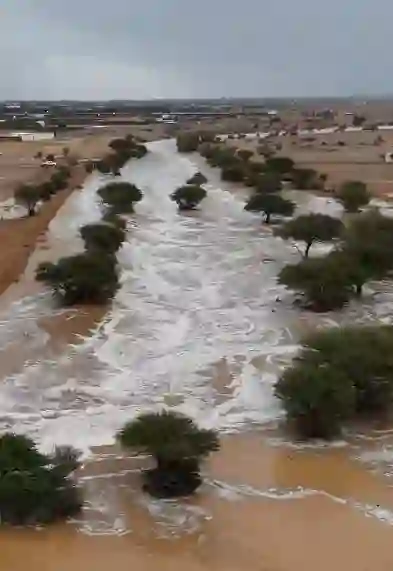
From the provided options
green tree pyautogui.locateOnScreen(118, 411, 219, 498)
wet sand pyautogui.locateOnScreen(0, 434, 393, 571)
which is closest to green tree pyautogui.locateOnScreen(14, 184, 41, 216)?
wet sand pyautogui.locateOnScreen(0, 434, 393, 571)

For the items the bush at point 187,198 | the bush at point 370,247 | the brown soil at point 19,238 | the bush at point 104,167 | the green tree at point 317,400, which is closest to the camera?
the green tree at point 317,400

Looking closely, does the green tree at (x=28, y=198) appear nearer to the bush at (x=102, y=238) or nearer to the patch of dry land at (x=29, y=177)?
the patch of dry land at (x=29, y=177)

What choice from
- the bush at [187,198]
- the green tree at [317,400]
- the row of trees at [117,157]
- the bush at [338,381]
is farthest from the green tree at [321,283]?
the row of trees at [117,157]

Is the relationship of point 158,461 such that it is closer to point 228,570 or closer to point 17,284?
point 228,570

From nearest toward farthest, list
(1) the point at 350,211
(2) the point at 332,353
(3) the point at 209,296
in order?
(2) the point at 332,353, (3) the point at 209,296, (1) the point at 350,211

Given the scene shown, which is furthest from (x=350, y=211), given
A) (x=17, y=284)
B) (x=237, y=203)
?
(x=17, y=284)

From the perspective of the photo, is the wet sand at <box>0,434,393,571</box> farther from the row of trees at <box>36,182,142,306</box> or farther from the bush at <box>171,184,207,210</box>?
the bush at <box>171,184,207,210</box>

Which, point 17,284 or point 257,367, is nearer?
point 257,367

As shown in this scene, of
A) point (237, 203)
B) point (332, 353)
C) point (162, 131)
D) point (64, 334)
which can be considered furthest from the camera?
point (162, 131)
